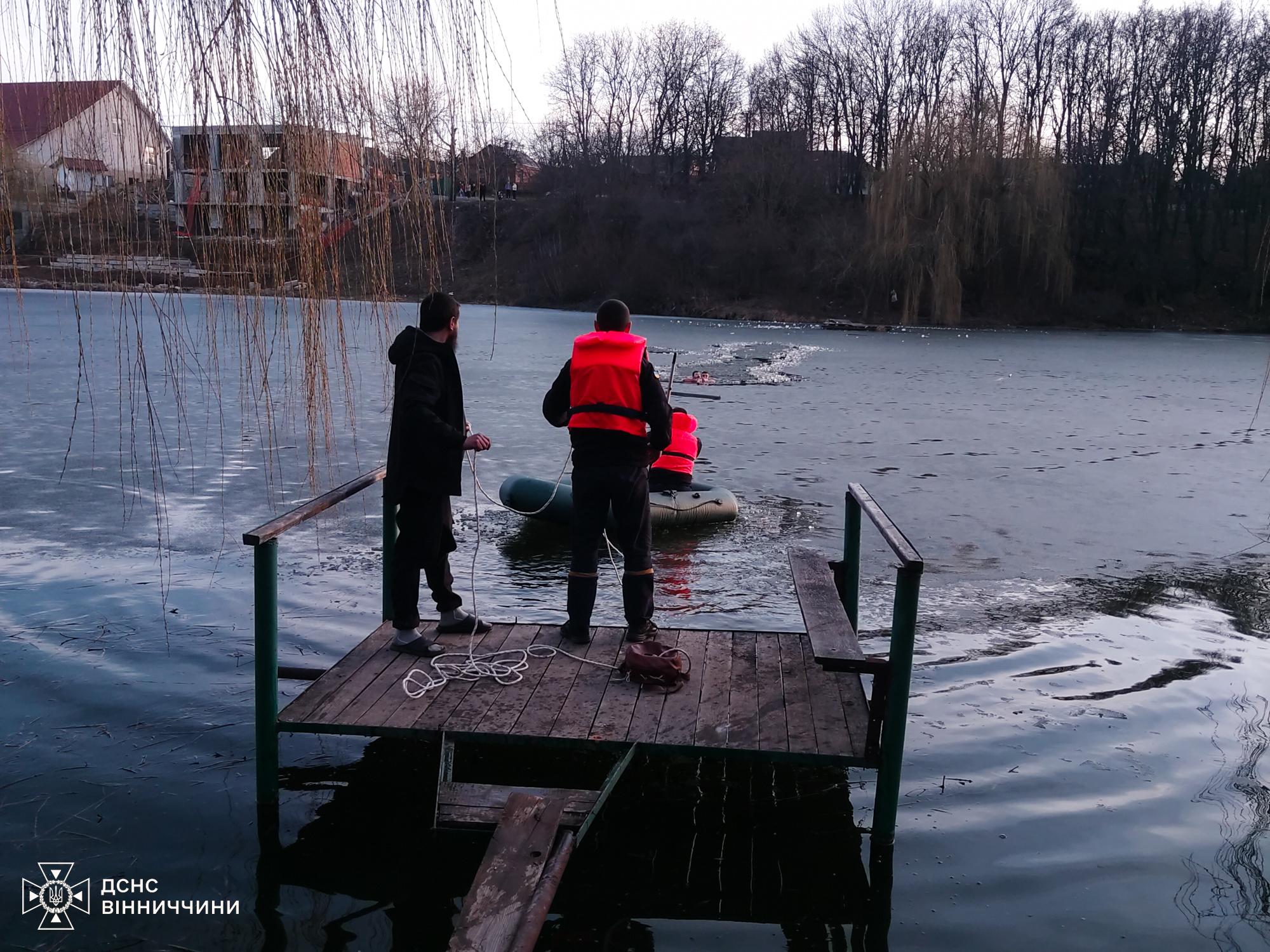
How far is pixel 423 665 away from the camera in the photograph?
4664mm

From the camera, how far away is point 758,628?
7.29 metres

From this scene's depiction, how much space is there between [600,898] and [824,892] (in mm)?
814

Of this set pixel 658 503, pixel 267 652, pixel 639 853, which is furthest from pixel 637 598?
pixel 658 503

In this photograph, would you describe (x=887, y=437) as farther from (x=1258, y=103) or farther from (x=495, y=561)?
(x=1258, y=103)

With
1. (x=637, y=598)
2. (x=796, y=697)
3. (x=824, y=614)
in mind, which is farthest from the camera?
(x=637, y=598)

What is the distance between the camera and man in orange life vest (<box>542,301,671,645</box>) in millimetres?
4910

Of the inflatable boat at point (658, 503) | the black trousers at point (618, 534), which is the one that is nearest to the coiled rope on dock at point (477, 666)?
the black trousers at point (618, 534)

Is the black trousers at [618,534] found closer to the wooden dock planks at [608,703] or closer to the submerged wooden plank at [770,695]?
the wooden dock planks at [608,703]

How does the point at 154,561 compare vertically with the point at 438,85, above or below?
below

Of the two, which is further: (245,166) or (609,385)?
(609,385)

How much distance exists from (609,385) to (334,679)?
1704 millimetres

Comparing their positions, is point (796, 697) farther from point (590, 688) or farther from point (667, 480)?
point (667, 480)

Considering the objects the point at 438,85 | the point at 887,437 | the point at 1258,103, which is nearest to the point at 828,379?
the point at 887,437

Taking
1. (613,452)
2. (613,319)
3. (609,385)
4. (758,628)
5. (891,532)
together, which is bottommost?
(758,628)
